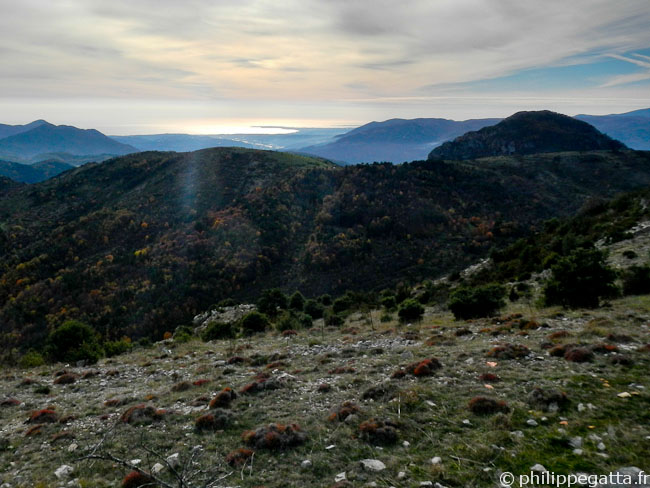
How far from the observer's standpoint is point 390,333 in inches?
699

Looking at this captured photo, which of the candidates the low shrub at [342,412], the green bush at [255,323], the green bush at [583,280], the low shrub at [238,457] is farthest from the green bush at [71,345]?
the green bush at [583,280]

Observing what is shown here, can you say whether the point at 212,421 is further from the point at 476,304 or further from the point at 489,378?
the point at 476,304

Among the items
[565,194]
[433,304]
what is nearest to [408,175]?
[565,194]

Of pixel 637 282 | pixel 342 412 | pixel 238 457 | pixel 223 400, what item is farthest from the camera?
pixel 637 282

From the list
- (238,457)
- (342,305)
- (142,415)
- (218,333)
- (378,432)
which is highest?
(378,432)

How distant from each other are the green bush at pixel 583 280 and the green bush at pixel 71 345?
25320 mm

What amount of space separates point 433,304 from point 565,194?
77.3 m

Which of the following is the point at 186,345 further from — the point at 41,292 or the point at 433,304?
the point at 41,292

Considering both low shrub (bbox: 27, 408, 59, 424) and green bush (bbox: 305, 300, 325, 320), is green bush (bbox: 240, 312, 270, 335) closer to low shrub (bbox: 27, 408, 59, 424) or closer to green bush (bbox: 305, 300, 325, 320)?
green bush (bbox: 305, 300, 325, 320)

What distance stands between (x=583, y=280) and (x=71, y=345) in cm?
2791

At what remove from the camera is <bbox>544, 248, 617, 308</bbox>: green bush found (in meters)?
16.1

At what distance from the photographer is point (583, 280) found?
1631cm

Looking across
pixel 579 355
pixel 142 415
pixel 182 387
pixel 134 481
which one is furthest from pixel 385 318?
pixel 134 481

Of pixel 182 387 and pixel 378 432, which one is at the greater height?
pixel 378 432
